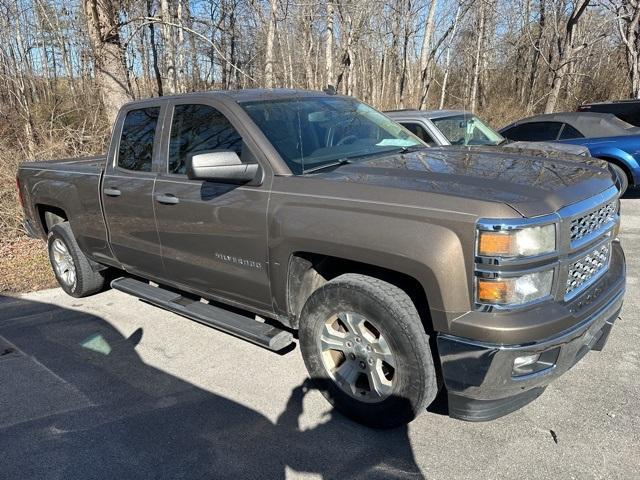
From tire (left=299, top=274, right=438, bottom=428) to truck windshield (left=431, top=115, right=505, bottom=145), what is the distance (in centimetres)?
473

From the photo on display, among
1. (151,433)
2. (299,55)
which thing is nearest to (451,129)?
(151,433)

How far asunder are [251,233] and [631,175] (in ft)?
26.6

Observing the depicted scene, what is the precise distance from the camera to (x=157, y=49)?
1147 inches

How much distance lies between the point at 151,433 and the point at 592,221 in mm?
2831

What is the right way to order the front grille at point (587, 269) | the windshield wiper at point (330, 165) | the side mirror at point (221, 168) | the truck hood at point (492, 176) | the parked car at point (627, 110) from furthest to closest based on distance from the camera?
the parked car at point (627, 110) < the windshield wiper at point (330, 165) < the side mirror at point (221, 168) < the front grille at point (587, 269) < the truck hood at point (492, 176)

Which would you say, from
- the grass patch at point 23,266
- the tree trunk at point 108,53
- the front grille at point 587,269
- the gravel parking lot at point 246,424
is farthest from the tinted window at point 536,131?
the grass patch at point 23,266

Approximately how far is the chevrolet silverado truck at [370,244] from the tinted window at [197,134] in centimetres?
1

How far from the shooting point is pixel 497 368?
2.36m

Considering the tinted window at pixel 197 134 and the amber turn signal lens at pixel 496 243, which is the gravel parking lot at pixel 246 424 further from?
the tinted window at pixel 197 134

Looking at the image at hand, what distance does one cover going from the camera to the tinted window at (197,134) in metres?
3.52

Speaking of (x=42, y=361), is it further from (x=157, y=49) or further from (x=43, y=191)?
(x=157, y=49)

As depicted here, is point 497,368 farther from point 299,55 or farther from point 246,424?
point 299,55

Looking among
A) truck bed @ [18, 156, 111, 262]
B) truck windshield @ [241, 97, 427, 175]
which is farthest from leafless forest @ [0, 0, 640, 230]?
truck windshield @ [241, 97, 427, 175]

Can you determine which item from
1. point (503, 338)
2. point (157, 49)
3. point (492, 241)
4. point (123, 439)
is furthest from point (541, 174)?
point (157, 49)
